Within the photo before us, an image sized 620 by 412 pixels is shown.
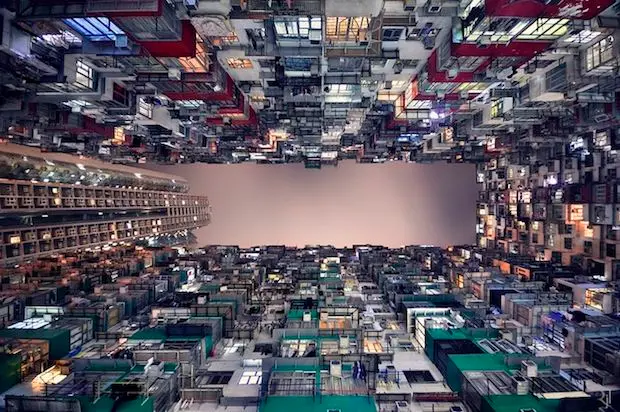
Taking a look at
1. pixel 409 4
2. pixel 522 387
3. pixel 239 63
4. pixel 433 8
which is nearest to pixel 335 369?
pixel 522 387

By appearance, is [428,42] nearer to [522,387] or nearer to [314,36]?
[314,36]

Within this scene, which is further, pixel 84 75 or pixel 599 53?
pixel 84 75

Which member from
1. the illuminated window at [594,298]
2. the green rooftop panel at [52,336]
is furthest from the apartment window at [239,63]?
the illuminated window at [594,298]

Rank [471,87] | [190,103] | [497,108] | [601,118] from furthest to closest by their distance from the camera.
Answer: [497,108] → [601,118] → [190,103] → [471,87]

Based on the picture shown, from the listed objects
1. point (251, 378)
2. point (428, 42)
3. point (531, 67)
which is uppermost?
point (428, 42)

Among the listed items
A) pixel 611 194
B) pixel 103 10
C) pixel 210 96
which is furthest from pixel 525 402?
pixel 611 194

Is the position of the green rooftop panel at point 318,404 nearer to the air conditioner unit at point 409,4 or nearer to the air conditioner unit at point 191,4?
the air conditioner unit at point 191,4

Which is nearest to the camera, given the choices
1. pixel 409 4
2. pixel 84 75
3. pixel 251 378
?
pixel 409 4
